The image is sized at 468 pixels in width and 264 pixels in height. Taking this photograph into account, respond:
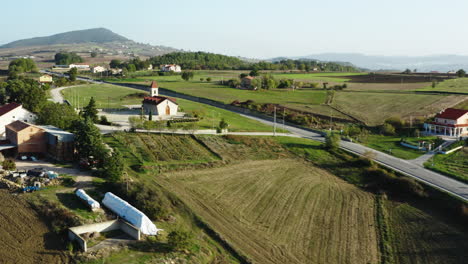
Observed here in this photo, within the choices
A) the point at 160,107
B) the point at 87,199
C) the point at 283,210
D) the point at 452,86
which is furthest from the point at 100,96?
the point at 452,86

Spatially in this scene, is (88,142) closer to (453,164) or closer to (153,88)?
(153,88)

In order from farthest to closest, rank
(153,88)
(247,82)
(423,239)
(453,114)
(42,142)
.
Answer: (247,82) < (153,88) < (453,114) < (42,142) < (423,239)

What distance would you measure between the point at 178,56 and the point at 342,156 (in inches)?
5675

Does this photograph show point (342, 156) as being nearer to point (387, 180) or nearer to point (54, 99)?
point (387, 180)

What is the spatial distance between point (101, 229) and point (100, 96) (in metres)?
58.4

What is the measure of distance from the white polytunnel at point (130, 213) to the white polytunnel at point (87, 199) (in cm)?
76

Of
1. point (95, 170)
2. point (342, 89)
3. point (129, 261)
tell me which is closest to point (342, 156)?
point (95, 170)

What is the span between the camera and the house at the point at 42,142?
38.2 m

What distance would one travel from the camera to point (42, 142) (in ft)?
130

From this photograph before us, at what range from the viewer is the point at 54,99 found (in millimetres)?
73375

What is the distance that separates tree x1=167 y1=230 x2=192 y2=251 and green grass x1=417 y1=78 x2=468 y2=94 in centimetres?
6959

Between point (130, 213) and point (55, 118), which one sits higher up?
point (55, 118)

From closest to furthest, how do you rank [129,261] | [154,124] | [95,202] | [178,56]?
[129,261] < [95,202] < [154,124] < [178,56]

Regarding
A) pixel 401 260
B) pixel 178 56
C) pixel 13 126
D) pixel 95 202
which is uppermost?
pixel 178 56
